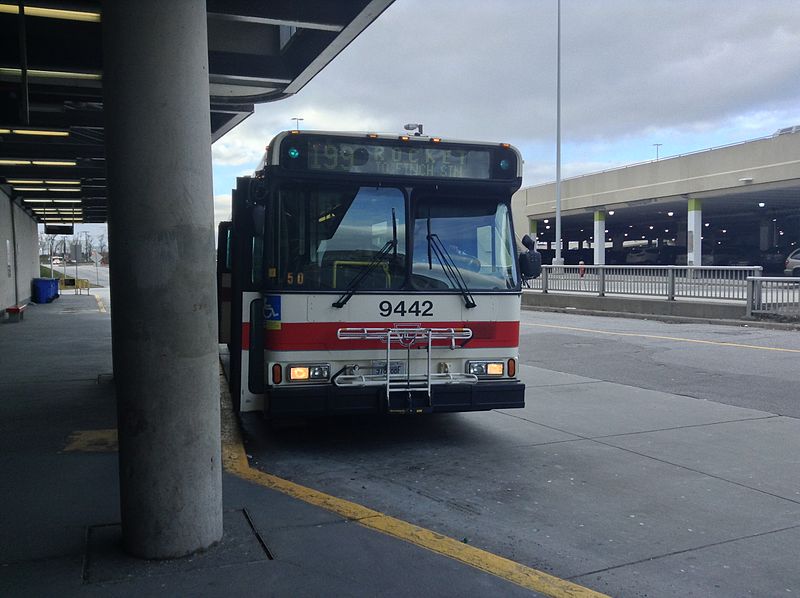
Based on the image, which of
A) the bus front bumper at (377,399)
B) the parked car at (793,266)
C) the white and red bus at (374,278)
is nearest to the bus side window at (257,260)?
the white and red bus at (374,278)

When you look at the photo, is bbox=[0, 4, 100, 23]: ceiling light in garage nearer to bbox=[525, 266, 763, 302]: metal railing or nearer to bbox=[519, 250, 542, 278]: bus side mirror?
bbox=[519, 250, 542, 278]: bus side mirror

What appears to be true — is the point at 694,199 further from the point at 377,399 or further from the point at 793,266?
the point at 377,399

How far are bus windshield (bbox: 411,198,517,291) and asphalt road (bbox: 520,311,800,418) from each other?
4364 mm

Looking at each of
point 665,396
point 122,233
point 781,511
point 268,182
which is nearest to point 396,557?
point 122,233

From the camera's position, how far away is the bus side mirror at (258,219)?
22.0 feet

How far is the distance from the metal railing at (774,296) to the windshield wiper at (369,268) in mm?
14383

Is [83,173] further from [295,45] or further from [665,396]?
[665,396]

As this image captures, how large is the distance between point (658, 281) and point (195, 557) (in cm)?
2013

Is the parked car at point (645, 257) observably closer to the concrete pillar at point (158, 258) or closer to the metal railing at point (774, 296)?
the metal railing at point (774, 296)

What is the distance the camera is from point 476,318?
7238 mm

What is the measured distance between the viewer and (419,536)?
488 centimetres

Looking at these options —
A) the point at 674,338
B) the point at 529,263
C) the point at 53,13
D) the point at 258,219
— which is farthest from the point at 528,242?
the point at 674,338

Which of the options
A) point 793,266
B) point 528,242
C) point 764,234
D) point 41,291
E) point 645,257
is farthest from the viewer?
point 645,257

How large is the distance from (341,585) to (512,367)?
3.77m
